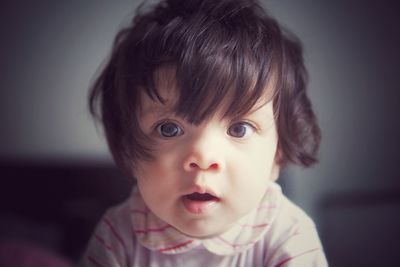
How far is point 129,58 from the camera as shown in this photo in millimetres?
512

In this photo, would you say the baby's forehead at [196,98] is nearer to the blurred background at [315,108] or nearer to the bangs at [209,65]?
the bangs at [209,65]

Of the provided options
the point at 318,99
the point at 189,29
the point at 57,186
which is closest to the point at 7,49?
the point at 57,186

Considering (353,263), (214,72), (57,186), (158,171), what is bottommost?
(353,263)

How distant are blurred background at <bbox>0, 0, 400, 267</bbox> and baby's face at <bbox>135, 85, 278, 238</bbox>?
0.75 feet

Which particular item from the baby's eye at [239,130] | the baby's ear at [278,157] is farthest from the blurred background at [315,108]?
the baby's eye at [239,130]

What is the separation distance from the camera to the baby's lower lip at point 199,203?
48cm

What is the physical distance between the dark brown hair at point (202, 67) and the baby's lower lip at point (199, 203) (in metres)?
0.07

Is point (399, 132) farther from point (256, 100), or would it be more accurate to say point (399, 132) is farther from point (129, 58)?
point (129, 58)

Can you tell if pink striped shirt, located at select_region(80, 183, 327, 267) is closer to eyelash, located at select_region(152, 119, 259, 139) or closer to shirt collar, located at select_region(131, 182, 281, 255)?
shirt collar, located at select_region(131, 182, 281, 255)

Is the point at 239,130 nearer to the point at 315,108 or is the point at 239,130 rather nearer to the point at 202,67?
the point at 202,67

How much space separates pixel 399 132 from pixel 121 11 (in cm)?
48

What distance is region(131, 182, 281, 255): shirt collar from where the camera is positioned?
1.85ft

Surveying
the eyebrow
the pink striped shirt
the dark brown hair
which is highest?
the dark brown hair

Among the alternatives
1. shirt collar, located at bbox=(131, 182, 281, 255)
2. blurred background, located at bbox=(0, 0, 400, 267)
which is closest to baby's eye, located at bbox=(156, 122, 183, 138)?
shirt collar, located at bbox=(131, 182, 281, 255)
